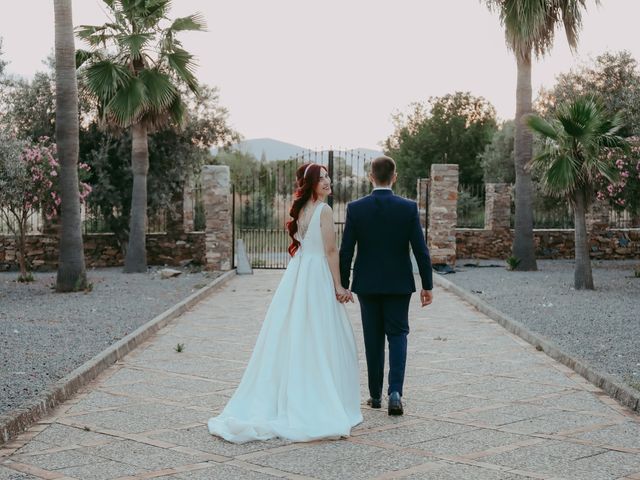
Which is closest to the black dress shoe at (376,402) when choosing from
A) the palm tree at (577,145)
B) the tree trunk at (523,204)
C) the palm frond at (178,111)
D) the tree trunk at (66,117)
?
the palm tree at (577,145)

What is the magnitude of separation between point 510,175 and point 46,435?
118ft

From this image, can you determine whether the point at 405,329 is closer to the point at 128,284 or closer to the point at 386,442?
the point at 386,442

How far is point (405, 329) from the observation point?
21.8 feet

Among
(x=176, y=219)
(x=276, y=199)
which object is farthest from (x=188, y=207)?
(x=276, y=199)

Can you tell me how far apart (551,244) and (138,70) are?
14037 mm

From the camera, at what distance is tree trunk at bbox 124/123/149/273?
21984 millimetres

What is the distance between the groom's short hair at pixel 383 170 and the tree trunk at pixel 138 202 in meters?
16.0

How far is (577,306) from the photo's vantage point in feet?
45.7

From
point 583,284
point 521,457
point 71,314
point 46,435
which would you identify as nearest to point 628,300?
point 583,284

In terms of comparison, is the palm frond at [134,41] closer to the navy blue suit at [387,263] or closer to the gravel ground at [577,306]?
the gravel ground at [577,306]

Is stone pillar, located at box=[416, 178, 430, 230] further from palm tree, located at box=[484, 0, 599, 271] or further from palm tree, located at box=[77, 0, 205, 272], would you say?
palm tree, located at box=[77, 0, 205, 272]

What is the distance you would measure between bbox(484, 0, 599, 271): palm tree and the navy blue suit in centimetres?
1327

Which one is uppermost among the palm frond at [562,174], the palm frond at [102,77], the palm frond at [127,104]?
the palm frond at [102,77]

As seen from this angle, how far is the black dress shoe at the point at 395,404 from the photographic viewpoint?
6512mm
